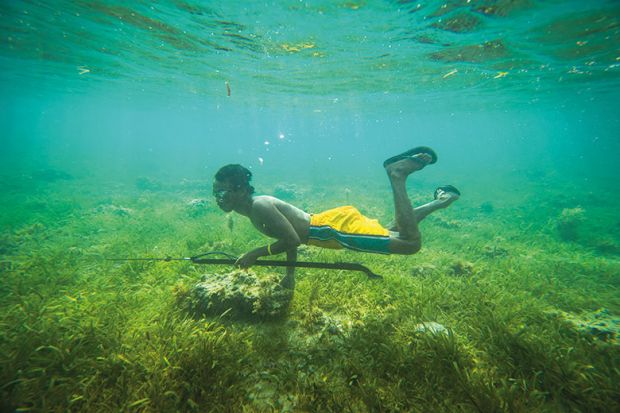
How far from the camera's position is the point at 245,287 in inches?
155

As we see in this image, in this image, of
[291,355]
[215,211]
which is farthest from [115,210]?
[291,355]

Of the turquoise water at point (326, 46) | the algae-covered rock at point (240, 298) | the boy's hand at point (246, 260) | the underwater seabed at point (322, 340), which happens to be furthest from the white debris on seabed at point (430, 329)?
the turquoise water at point (326, 46)

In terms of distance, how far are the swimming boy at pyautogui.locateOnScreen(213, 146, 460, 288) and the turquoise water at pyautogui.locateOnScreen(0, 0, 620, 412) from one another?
121 cm

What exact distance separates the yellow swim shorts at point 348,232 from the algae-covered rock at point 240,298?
1145 millimetres

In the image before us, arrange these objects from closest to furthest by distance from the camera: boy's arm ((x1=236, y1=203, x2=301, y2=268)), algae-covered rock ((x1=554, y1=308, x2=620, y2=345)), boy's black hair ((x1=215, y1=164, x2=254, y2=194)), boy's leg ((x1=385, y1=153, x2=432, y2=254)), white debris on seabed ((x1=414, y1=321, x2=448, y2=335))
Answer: white debris on seabed ((x1=414, y1=321, x2=448, y2=335))
algae-covered rock ((x1=554, y1=308, x2=620, y2=345))
boy's arm ((x1=236, y1=203, x2=301, y2=268))
boy's black hair ((x1=215, y1=164, x2=254, y2=194))
boy's leg ((x1=385, y1=153, x2=432, y2=254))

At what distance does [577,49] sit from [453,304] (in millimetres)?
18394

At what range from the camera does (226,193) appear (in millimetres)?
4043

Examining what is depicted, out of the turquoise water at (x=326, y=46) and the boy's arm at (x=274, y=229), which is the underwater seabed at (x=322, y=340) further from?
the turquoise water at (x=326, y=46)

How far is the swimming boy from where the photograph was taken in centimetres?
385

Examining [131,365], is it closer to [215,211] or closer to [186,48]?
[215,211]

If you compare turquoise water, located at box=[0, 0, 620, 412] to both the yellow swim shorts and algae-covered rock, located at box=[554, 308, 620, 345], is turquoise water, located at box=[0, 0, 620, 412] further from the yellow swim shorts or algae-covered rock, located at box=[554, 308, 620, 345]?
the yellow swim shorts

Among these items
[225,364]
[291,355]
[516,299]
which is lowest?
[516,299]

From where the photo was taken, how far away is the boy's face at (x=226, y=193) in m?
4.04

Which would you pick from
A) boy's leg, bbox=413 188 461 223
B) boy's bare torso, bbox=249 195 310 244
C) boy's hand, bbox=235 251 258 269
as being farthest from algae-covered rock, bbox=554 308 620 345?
boy's hand, bbox=235 251 258 269
